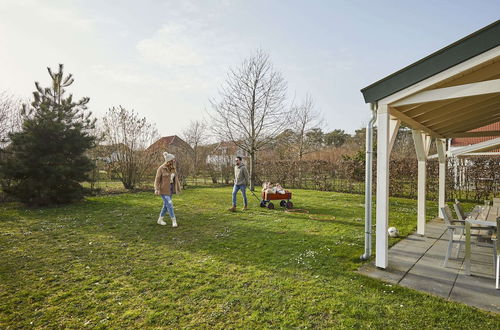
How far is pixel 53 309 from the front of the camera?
2861 millimetres

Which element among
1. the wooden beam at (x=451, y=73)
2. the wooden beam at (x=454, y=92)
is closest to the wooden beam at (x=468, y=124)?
the wooden beam at (x=454, y=92)

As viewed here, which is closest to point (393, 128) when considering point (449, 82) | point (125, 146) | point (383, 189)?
point (449, 82)

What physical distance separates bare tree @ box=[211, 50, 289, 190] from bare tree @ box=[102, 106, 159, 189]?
4.73 m

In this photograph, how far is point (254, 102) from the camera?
14945 millimetres

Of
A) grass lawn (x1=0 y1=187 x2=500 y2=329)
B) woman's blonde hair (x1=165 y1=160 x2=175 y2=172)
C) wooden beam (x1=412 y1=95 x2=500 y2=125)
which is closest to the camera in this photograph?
grass lawn (x1=0 y1=187 x2=500 y2=329)

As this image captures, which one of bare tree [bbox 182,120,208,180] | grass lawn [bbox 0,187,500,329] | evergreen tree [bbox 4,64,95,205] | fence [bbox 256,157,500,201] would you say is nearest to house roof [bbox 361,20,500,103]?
grass lawn [bbox 0,187,500,329]

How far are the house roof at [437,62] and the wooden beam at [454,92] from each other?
218 millimetres

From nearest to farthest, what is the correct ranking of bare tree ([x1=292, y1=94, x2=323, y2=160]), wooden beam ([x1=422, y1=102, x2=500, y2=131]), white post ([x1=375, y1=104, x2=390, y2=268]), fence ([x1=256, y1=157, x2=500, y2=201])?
white post ([x1=375, y1=104, x2=390, y2=268]) < wooden beam ([x1=422, y1=102, x2=500, y2=131]) < fence ([x1=256, y1=157, x2=500, y2=201]) < bare tree ([x1=292, y1=94, x2=323, y2=160])

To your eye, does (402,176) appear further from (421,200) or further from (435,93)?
(435,93)

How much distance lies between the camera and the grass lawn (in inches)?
106

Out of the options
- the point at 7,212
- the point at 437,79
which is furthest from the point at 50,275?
the point at 7,212

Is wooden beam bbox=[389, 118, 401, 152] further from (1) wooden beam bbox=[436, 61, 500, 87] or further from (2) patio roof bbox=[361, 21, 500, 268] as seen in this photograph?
(1) wooden beam bbox=[436, 61, 500, 87]

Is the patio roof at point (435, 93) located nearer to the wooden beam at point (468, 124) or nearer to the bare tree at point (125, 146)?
the wooden beam at point (468, 124)

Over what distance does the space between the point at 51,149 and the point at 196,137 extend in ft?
41.1
